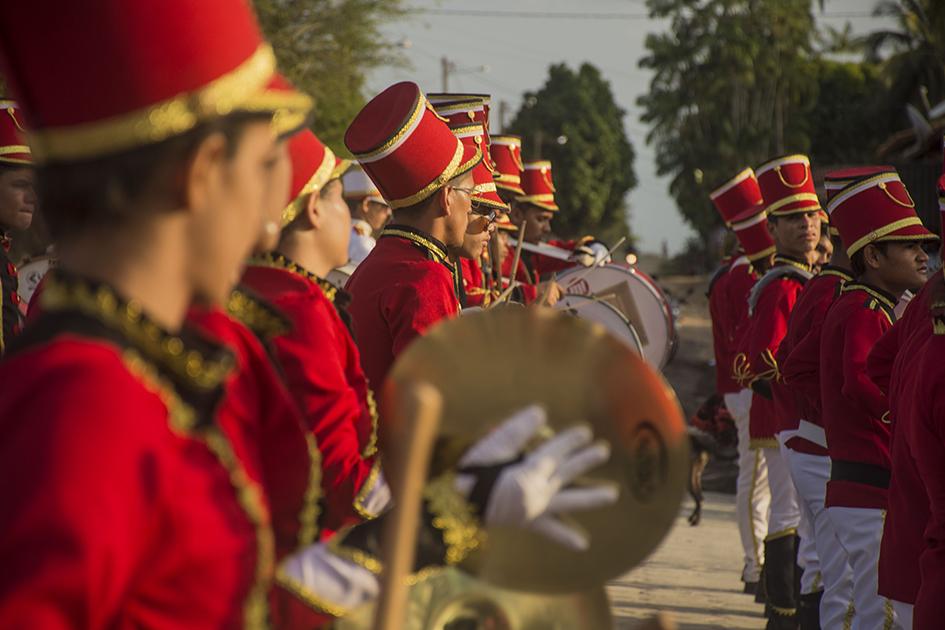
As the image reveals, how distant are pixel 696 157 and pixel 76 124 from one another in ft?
217

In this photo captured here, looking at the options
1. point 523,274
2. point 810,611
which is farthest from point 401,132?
point 523,274

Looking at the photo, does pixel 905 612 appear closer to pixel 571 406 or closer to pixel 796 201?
pixel 571 406

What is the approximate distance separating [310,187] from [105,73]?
164 cm

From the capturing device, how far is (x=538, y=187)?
1080 centimetres

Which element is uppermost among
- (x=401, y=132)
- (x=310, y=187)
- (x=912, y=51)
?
(x=310, y=187)

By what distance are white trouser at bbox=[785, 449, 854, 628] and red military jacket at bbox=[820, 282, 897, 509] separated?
0.69m

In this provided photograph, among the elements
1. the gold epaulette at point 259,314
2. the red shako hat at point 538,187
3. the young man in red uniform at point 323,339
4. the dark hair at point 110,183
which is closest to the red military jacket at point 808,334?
the young man in red uniform at point 323,339

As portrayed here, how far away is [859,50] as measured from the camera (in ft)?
202

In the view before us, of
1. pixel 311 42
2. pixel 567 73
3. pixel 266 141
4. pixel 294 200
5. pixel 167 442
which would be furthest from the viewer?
pixel 567 73

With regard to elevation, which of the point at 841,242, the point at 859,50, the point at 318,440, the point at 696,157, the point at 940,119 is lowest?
the point at 696,157

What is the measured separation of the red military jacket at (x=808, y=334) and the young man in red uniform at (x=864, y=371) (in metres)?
0.28

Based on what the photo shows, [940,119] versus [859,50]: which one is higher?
[940,119]

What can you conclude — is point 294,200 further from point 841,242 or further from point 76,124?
point 841,242

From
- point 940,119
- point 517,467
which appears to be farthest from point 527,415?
point 940,119
